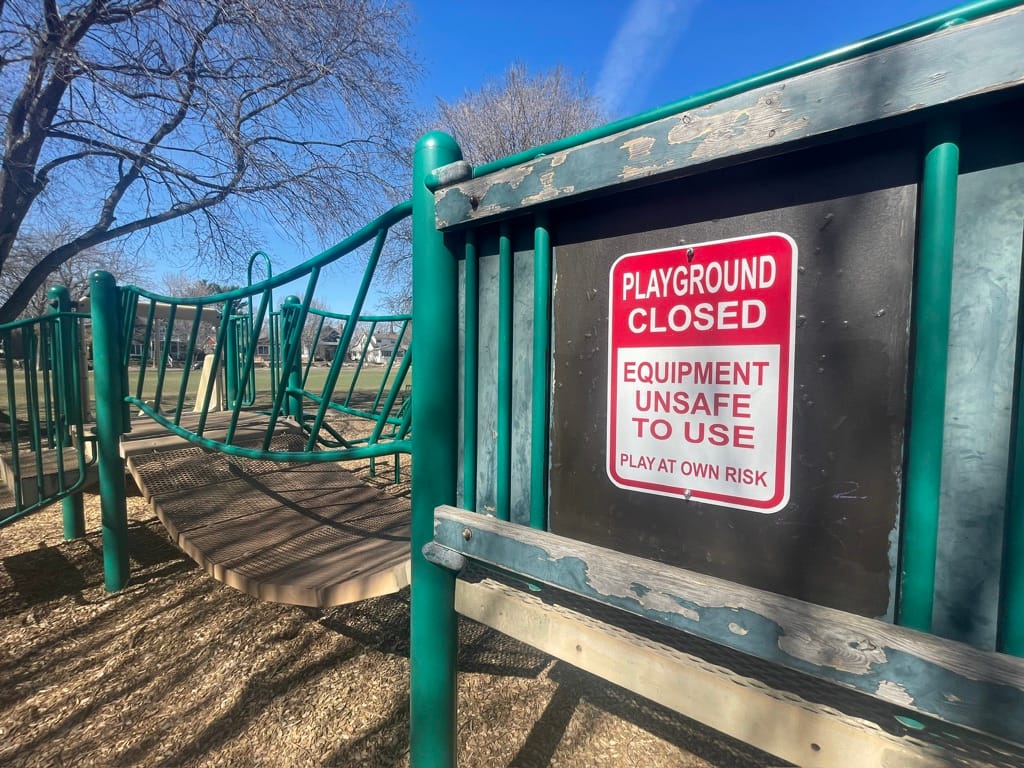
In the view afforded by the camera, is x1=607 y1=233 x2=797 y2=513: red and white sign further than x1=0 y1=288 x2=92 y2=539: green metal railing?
No

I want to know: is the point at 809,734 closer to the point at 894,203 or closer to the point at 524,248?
the point at 894,203

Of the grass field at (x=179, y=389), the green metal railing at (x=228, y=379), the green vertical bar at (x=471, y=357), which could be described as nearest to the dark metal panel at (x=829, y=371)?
the green vertical bar at (x=471, y=357)

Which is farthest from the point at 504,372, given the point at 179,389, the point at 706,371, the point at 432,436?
the point at 179,389

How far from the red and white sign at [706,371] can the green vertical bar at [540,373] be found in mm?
141

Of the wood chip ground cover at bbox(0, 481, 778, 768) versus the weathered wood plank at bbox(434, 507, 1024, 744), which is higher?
the weathered wood plank at bbox(434, 507, 1024, 744)

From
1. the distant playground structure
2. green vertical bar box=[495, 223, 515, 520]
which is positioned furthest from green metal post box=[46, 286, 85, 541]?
green vertical bar box=[495, 223, 515, 520]

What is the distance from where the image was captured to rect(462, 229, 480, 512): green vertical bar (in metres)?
1.21

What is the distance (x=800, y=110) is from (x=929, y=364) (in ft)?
1.25

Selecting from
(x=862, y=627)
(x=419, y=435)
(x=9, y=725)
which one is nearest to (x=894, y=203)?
(x=862, y=627)

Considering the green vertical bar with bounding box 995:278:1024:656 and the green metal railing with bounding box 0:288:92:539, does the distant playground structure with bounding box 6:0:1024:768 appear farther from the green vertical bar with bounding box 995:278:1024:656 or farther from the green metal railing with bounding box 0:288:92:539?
the green metal railing with bounding box 0:288:92:539

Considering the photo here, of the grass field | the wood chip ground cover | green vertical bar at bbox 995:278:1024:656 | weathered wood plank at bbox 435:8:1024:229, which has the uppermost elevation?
weathered wood plank at bbox 435:8:1024:229

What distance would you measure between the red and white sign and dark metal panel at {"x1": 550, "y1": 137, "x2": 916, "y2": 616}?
0.9 inches

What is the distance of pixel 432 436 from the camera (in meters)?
1.28

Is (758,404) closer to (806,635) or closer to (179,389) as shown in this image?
(806,635)
